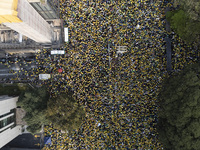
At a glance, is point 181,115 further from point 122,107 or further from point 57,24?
point 57,24

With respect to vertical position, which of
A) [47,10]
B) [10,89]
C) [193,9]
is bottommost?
[10,89]

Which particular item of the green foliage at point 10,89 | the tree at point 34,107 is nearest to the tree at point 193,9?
the tree at point 34,107

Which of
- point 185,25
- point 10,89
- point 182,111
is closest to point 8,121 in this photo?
point 10,89

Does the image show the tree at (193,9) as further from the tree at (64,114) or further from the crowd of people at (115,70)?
the tree at (64,114)

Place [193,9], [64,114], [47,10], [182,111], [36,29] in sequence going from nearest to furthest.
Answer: [36,29] < [182,111] < [193,9] < [64,114] < [47,10]

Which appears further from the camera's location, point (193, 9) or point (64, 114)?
point (64, 114)

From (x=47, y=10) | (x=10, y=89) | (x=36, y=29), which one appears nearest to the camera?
(x=36, y=29)

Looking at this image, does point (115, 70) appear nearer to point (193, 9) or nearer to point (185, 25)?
point (185, 25)
